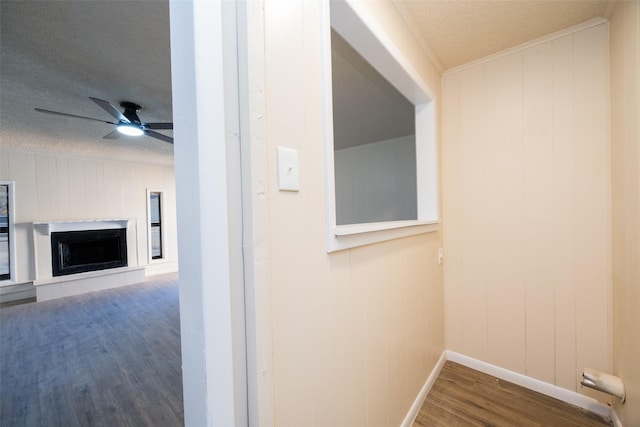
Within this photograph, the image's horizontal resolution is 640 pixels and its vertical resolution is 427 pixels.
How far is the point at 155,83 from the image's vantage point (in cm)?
223

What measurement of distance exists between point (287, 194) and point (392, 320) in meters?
0.93

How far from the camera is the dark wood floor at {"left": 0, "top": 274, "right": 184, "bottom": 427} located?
174cm

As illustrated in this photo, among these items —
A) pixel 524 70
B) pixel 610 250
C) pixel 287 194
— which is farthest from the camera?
pixel 524 70

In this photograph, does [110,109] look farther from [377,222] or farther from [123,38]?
[377,222]

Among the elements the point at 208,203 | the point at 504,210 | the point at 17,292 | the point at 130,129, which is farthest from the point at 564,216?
the point at 17,292

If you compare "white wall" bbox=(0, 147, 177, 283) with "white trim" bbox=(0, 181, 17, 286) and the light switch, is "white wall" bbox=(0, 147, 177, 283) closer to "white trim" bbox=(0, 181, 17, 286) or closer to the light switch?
"white trim" bbox=(0, 181, 17, 286)

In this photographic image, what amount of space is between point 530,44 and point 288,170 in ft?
6.76

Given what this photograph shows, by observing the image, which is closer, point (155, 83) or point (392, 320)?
point (392, 320)

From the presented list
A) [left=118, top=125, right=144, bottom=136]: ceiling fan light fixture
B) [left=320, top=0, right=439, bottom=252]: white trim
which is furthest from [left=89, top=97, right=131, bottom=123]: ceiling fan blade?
[left=320, top=0, right=439, bottom=252]: white trim

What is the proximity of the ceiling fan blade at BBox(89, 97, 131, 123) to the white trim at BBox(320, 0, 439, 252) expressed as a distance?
2.14 m

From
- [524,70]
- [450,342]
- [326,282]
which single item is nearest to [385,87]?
[524,70]

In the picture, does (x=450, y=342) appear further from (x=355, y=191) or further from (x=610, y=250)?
(x=355, y=191)

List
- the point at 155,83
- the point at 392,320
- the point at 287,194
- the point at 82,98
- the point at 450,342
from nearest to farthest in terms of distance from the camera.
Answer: the point at 287,194 → the point at 392,320 → the point at 450,342 → the point at 155,83 → the point at 82,98

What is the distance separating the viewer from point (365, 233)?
1.00 meters
